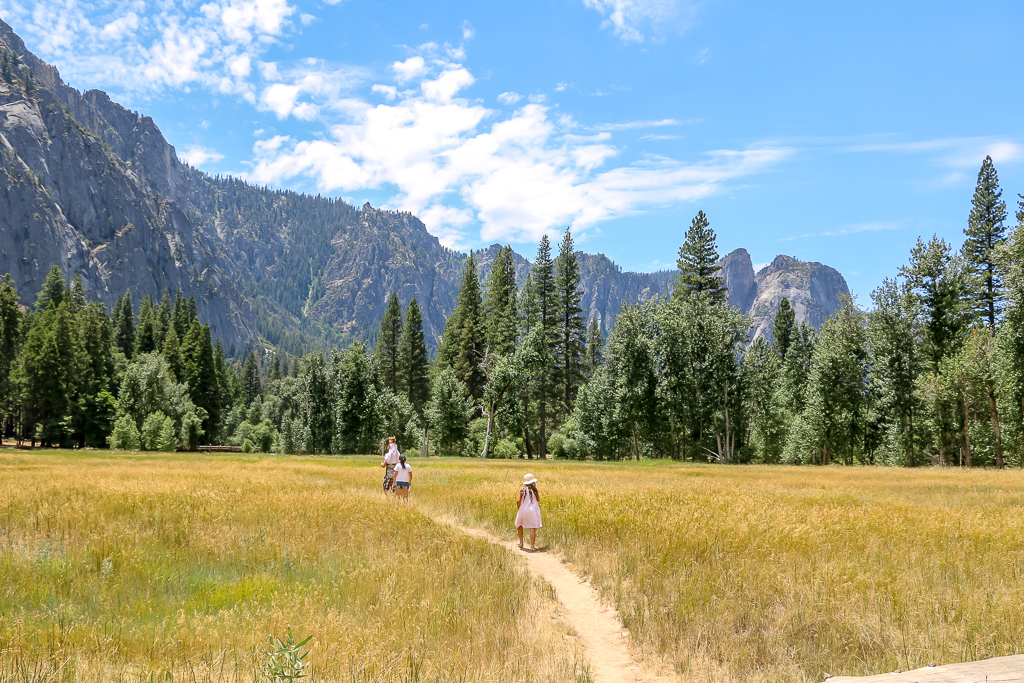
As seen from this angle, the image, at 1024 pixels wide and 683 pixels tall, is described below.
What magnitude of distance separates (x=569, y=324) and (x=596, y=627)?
5892cm

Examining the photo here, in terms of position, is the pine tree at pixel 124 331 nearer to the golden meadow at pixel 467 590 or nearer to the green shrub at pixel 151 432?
the green shrub at pixel 151 432

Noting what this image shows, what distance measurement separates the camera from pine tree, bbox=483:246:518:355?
6444 cm

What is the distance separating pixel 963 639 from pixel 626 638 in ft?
13.3

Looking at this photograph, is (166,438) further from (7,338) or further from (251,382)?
(251,382)

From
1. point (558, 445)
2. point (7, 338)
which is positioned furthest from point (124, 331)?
point (558, 445)

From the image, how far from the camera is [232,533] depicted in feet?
38.4

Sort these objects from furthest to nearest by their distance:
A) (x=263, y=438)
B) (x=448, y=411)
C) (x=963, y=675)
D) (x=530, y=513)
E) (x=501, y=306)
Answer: (x=263, y=438), (x=501, y=306), (x=448, y=411), (x=530, y=513), (x=963, y=675)

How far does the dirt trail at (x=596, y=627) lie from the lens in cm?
648

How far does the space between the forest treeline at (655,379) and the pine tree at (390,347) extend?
268 millimetres

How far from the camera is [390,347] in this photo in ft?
273

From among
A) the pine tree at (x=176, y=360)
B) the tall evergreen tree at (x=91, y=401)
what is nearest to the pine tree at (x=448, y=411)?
the tall evergreen tree at (x=91, y=401)

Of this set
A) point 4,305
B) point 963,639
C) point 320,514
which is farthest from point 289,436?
point 963,639

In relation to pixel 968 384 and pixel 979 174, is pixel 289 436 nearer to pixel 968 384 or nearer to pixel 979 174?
pixel 968 384

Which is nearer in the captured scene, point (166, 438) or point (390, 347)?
point (166, 438)
